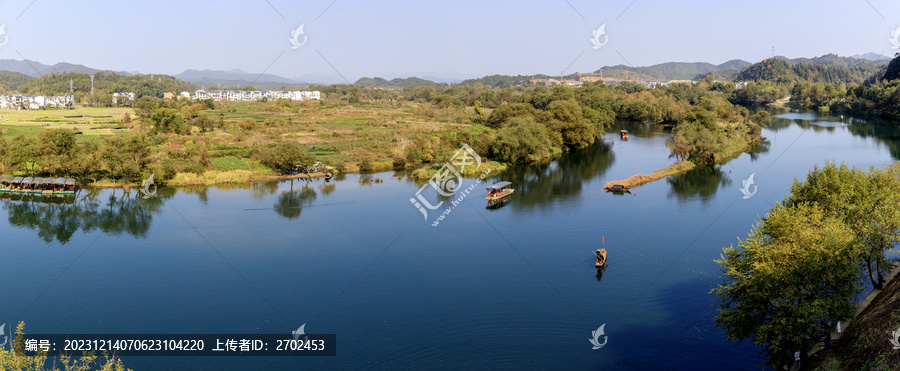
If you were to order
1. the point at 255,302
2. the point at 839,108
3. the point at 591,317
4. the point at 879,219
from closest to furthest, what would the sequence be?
the point at 879,219 < the point at 591,317 < the point at 255,302 < the point at 839,108

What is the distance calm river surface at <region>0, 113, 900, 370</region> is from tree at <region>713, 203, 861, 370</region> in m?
1.67

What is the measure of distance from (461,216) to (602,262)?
9640mm

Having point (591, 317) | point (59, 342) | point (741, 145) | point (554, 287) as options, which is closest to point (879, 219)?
point (591, 317)

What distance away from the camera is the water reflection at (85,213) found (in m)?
27.8

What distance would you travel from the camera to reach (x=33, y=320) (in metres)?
17.7

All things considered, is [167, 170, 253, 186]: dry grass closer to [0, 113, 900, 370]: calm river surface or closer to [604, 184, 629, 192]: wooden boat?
[0, 113, 900, 370]: calm river surface

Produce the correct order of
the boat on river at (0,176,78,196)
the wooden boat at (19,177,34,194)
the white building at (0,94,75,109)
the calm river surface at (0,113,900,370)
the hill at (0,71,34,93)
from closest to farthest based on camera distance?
the calm river surface at (0,113,900,370)
the boat on river at (0,176,78,196)
the wooden boat at (19,177,34,194)
the white building at (0,94,75,109)
the hill at (0,71,34,93)

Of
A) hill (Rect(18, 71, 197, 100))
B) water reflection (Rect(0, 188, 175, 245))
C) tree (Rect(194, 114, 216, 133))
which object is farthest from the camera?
hill (Rect(18, 71, 197, 100))

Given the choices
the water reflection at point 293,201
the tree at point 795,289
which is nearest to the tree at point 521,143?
the water reflection at point 293,201

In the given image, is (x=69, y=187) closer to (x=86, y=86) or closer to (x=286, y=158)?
(x=286, y=158)

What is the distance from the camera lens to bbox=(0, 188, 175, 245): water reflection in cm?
2778

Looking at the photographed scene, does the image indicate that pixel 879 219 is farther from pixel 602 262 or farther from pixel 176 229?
pixel 176 229

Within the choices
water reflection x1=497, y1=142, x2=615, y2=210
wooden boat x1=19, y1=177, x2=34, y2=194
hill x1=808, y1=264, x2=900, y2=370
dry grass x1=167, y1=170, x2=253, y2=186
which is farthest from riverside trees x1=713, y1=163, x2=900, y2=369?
wooden boat x1=19, y1=177, x2=34, y2=194

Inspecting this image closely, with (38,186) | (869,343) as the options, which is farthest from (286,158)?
(869,343)
